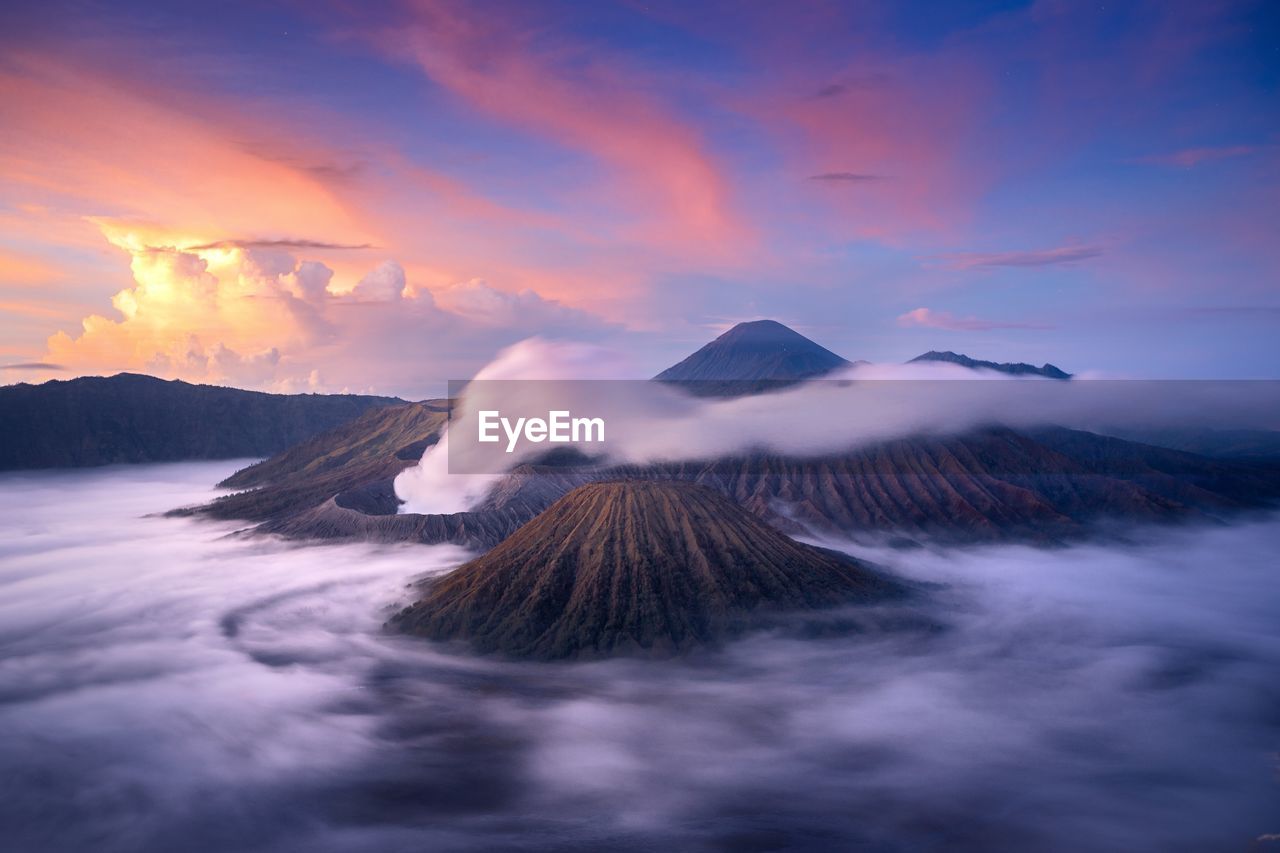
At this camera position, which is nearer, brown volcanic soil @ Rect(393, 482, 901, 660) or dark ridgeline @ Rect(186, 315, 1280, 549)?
brown volcanic soil @ Rect(393, 482, 901, 660)

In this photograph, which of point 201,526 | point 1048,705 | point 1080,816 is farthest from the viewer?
point 201,526

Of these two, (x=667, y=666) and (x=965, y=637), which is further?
(x=965, y=637)

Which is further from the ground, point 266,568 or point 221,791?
point 266,568

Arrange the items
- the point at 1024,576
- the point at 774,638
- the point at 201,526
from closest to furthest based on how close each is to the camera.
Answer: the point at 774,638, the point at 1024,576, the point at 201,526

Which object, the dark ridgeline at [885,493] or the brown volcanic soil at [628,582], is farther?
the dark ridgeline at [885,493]

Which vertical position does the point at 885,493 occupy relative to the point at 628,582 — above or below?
above

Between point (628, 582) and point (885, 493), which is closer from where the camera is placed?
point (628, 582)

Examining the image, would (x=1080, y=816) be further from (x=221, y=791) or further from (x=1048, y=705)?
(x=221, y=791)

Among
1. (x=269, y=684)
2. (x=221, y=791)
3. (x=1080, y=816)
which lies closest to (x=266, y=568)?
(x=269, y=684)
